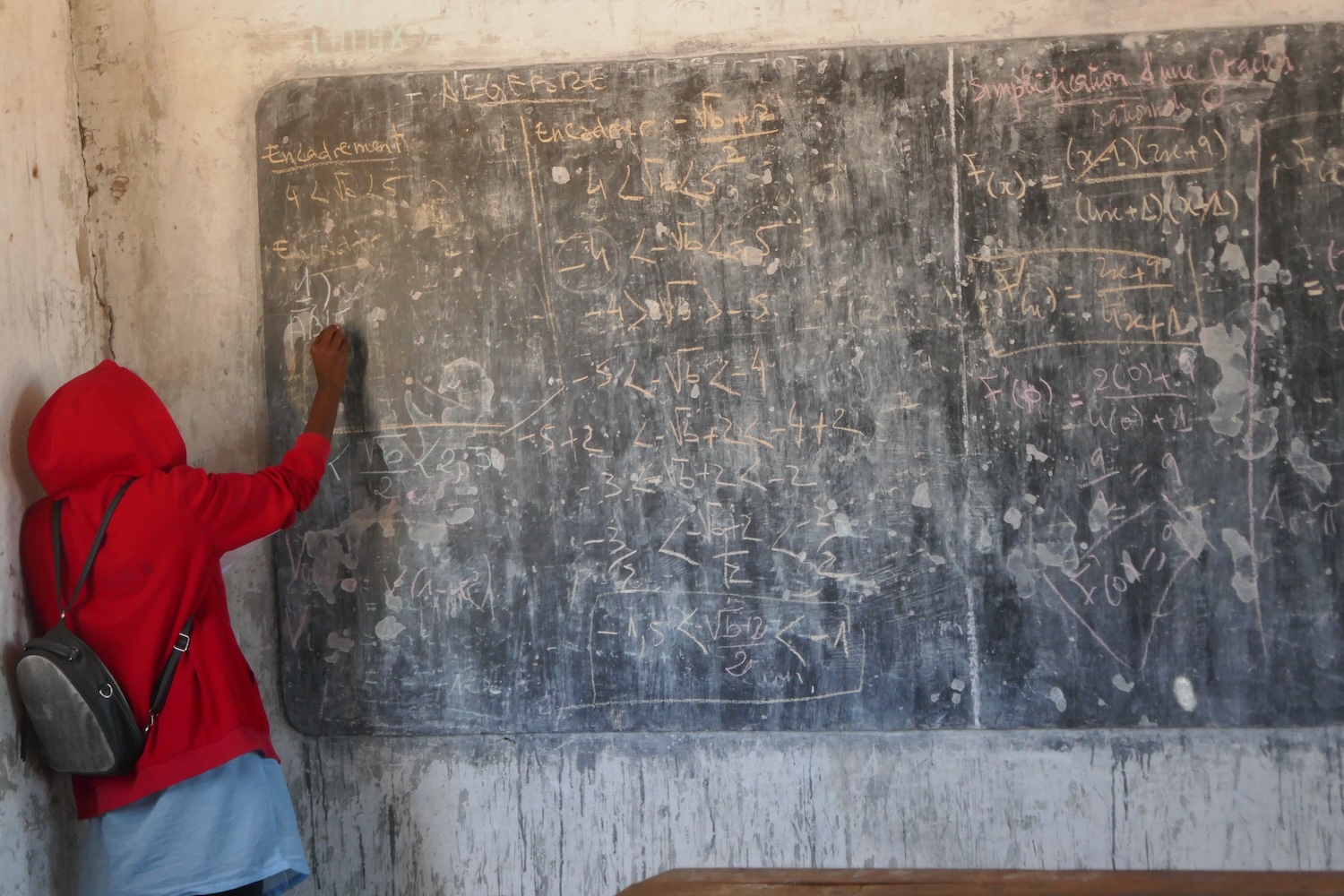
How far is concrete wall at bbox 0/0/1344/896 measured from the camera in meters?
2.73

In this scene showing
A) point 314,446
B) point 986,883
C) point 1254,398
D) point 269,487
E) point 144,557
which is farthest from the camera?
point 1254,398

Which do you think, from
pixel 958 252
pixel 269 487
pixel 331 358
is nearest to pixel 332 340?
pixel 331 358

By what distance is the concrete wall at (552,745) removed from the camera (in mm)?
2729

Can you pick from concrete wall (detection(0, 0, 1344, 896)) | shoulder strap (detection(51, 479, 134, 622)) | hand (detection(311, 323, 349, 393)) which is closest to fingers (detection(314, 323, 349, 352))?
hand (detection(311, 323, 349, 393))

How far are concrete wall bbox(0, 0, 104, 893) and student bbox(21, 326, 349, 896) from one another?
6.3 inches

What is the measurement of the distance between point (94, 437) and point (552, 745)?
1462 mm

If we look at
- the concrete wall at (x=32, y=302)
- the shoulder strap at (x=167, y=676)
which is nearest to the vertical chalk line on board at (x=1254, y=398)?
the shoulder strap at (x=167, y=676)

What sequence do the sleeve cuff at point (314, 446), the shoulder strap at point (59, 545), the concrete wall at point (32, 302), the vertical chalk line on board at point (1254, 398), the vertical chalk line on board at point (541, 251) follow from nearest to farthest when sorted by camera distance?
1. the shoulder strap at point (59, 545)
2. the concrete wall at point (32, 302)
3. the sleeve cuff at point (314, 446)
4. the vertical chalk line on board at point (1254, 398)
5. the vertical chalk line on board at point (541, 251)

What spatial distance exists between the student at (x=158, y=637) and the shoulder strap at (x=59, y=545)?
2 centimetres

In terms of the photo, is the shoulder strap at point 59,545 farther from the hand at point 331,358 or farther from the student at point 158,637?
the hand at point 331,358

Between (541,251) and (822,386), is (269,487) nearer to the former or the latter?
(541,251)

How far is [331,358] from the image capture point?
2.74 m

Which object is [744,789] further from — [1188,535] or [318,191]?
[318,191]

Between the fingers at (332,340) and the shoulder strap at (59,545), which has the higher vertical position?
the fingers at (332,340)
